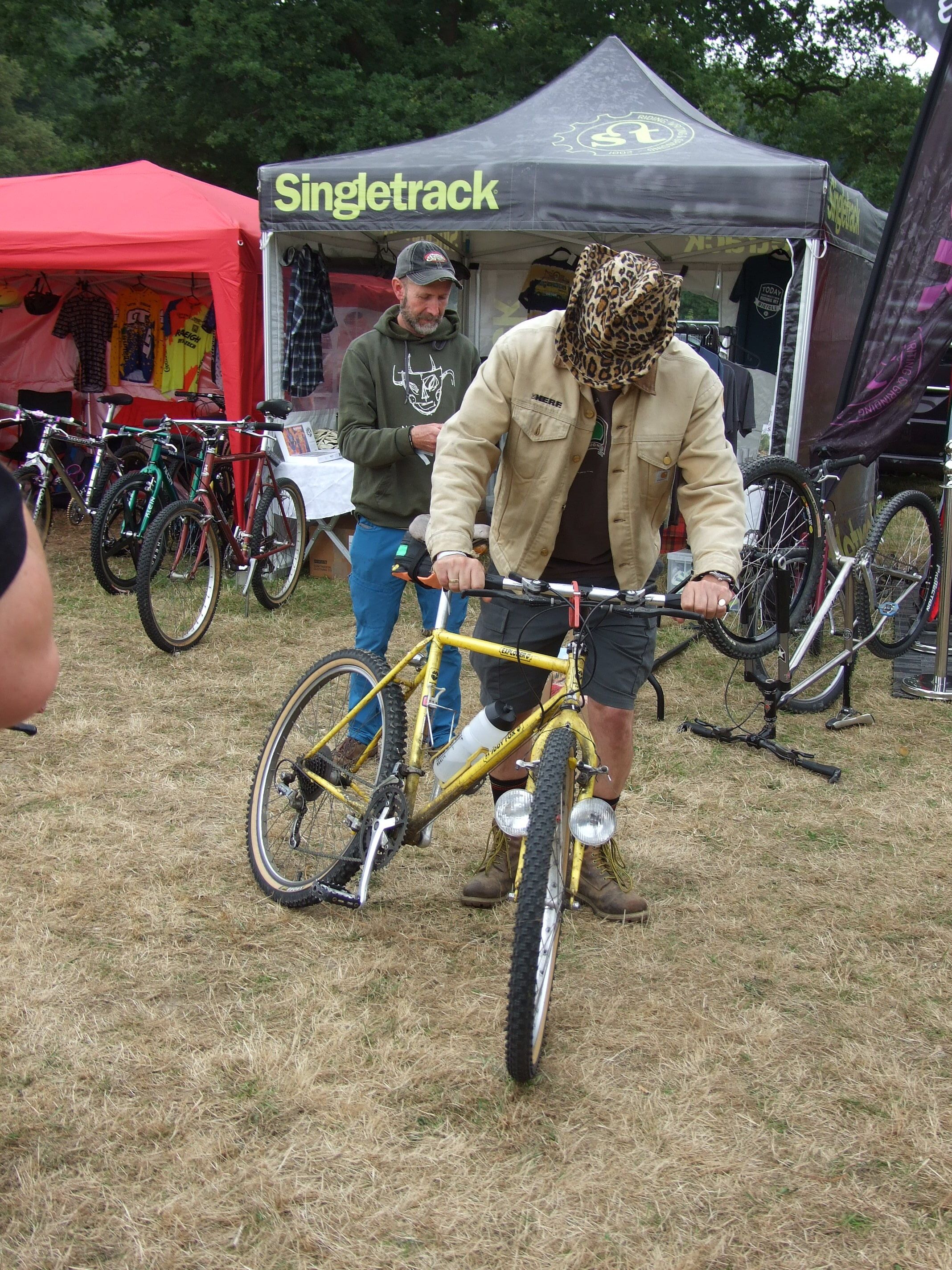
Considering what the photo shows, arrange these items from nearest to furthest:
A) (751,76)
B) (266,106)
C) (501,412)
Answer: (501,412), (266,106), (751,76)

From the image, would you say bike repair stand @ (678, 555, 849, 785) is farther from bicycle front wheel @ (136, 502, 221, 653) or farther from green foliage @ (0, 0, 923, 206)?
green foliage @ (0, 0, 923, 206)

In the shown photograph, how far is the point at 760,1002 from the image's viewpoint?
3.03 metres

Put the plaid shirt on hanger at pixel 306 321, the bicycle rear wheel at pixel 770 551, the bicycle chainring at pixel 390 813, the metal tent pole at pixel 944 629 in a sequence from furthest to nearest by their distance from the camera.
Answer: the plaid shirt on hanger at pixel 306 321 → the metal tent pole at pixel 944 629 → the bicycle rear wheel at pixel 770 551 → the bicycle chainring at pixel 390 813

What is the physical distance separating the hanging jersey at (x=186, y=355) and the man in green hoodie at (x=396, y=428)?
649 centimetres

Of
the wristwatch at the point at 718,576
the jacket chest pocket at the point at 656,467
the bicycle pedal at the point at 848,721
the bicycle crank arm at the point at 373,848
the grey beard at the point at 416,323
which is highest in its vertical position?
the grey beard at the point at 416,323

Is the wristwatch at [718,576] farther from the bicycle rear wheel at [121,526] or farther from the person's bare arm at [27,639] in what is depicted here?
the bicycle rear wheel at [121,526]

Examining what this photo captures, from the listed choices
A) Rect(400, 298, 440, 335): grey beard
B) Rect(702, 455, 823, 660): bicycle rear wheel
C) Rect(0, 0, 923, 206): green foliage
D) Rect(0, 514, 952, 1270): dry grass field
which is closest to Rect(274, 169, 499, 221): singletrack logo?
Rect(702, 455, 823, 660): bicycle rear wheel

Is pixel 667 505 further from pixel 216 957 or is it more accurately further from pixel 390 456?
pixel 216 957

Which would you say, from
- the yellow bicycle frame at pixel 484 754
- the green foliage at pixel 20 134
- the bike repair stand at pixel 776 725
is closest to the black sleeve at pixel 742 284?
the bike repair stand at pixel 776 725

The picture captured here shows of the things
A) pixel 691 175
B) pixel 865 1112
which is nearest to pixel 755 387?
pixel 691 175

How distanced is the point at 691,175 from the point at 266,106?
15.1 metres

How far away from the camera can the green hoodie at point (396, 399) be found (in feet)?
13.3

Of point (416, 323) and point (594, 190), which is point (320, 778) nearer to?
point (416, 323)

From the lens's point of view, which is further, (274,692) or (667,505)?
(274,692)
